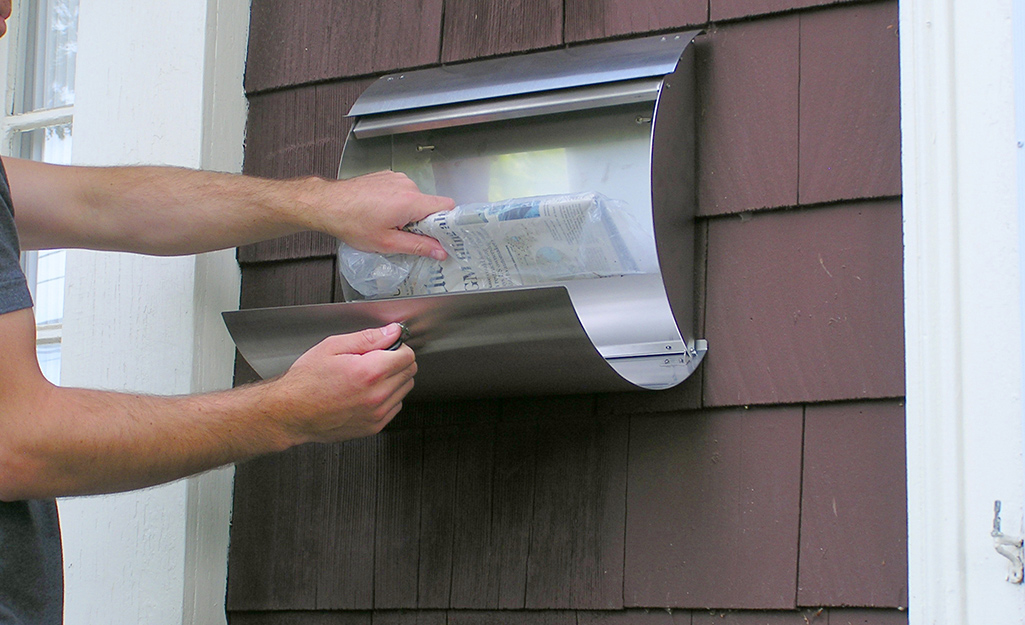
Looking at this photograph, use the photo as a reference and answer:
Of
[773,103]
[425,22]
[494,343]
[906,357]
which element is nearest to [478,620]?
[494,343]

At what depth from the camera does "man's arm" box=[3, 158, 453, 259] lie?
146cm

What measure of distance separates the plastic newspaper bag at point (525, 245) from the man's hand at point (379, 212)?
0.02 meters

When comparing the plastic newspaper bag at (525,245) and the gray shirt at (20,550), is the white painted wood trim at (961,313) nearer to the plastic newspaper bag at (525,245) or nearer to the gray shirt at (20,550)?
the plastic newspaper bag at (525,245)

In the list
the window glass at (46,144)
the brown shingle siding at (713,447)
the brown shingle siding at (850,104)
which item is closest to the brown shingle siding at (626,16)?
the brown shingle siding at (713,447)

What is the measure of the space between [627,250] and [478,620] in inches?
21.3

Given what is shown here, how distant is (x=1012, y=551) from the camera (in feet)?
3.47

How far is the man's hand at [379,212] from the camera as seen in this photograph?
1.38 meters

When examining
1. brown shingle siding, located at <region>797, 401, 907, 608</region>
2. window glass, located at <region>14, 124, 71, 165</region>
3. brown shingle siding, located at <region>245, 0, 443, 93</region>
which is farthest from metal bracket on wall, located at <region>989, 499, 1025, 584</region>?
window glass, located at <region>14, 124, 71, 165</region>

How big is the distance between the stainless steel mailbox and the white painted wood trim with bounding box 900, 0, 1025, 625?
0.94 ft

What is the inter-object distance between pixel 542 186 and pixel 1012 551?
2.47 ft

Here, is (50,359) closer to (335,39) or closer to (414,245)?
(335,39)

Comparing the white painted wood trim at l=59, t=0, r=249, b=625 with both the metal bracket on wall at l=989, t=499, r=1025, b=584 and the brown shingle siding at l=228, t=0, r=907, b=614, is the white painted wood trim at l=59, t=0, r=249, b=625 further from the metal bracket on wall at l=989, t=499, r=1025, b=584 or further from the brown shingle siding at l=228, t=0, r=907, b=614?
the metal bracket on wall at l=989, t=499, r=1025, b=584

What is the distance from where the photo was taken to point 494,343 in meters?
1.25

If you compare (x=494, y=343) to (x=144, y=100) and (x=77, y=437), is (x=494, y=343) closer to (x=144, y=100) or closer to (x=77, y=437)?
(x=77, y=437)
